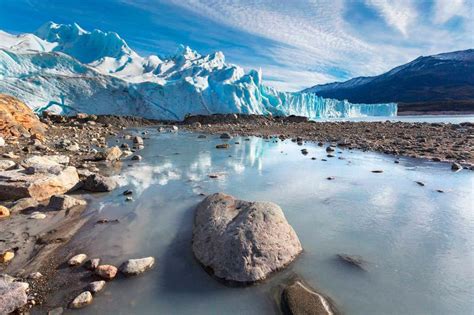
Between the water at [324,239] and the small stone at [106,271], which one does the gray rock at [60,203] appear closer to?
the water at [324,239]

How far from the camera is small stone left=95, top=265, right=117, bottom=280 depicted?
2506mm

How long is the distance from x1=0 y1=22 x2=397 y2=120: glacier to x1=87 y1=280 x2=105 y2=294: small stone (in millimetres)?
24274

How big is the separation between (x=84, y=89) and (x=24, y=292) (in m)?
26.6

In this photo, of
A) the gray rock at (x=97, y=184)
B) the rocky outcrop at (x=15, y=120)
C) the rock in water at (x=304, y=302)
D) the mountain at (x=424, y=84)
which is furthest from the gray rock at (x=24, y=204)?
the mountain at (x=424, y=84)

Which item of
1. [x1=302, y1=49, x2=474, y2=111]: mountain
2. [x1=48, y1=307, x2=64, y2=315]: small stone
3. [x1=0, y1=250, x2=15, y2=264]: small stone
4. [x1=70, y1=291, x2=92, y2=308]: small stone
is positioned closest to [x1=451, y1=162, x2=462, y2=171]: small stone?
[x1=70, y1=291, x2=92, y2=308]: small stone

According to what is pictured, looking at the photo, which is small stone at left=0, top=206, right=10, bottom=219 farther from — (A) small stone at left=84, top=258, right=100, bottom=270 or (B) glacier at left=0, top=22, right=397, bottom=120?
(B) glacier at left=0, top=22, right=397, bottom=120

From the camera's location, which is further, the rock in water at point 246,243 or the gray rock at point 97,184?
the gray rock at point 97,184

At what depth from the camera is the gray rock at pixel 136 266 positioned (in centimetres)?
257

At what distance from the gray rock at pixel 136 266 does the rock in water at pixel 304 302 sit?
1203 millimetres

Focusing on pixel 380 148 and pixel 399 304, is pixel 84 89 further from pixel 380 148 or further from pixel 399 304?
pixel 399 304

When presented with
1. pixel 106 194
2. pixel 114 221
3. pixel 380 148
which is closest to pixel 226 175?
pixel 106 194

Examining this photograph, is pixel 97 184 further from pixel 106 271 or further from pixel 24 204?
pixel 106 271

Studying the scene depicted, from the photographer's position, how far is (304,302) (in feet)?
7.08

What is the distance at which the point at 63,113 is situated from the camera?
80.6 ft
